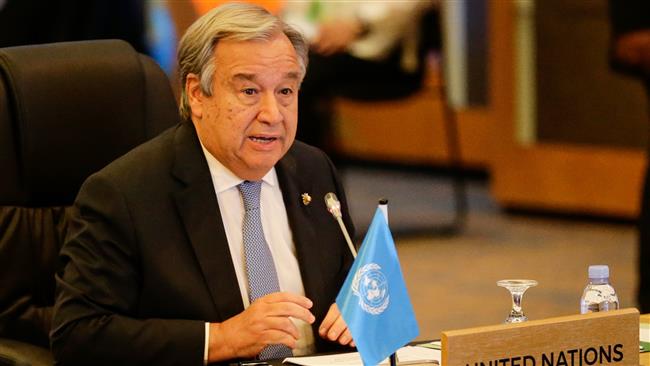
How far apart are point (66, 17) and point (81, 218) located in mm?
3085

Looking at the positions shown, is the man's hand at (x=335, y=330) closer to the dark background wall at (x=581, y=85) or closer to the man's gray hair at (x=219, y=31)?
the man's gray hair at (x=219, y=31)

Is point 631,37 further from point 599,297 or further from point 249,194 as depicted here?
point 249,194

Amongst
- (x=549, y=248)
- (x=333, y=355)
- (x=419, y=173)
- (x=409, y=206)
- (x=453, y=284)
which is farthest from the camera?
(x=419, y=173)

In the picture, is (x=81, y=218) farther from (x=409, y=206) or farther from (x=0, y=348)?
(x=409, y=206)

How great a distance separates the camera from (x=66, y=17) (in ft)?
17.8

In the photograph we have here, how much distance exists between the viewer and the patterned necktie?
8.38 feet

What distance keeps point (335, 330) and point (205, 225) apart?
32 centimetres

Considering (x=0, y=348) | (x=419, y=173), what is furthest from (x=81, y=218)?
(x=419, y=173)

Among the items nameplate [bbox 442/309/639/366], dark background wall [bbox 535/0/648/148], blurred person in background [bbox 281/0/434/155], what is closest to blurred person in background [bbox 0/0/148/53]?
blurred person in background [bbox 281/0/434/155]

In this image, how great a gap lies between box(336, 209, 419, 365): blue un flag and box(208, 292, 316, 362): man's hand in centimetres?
28

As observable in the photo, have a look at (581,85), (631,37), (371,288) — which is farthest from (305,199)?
(581,85)

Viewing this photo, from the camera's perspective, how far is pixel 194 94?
2.59 m

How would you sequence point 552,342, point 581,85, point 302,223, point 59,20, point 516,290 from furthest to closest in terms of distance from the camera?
1. point 581,85
2. point 59,20
3. point 302,223
4. point 516,290
5. point 552,342

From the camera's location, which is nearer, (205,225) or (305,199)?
(205,225)
